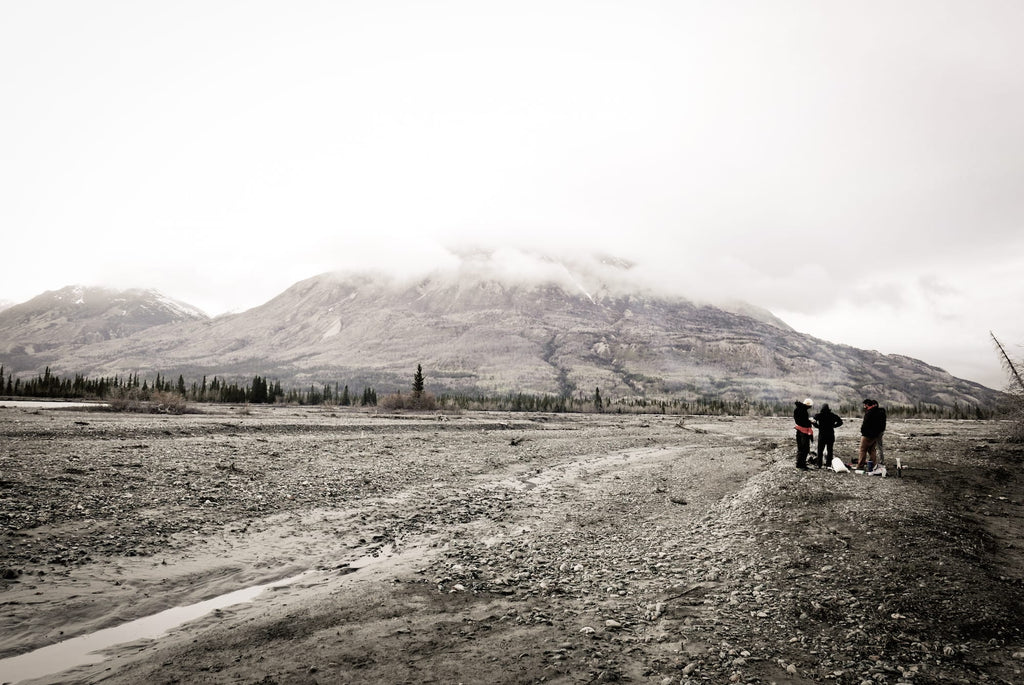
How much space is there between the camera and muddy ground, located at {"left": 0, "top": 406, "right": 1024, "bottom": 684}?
597 cm

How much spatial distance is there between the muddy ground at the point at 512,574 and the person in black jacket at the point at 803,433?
4.28 ft

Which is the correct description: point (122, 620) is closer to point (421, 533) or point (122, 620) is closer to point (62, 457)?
point (421, 533)

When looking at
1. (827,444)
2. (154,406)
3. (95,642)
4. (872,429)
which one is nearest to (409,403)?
(154,406)

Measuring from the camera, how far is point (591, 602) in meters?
7.79

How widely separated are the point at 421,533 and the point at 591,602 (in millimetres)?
5546

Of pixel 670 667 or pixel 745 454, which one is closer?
pixel 670 667

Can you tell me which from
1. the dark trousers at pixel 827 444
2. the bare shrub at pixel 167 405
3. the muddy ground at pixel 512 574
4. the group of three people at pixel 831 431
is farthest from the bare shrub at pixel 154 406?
the dark trousers at pixel 827 444

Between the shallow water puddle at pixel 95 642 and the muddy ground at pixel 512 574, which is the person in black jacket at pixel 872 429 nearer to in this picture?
the muddy ground at pixel 512 574

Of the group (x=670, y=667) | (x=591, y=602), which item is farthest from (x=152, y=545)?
(x=670, y=667)

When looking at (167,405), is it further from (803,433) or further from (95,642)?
(803,433)

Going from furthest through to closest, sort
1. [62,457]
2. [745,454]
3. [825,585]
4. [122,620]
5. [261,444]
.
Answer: [745,454] → [261,444] → [62,457] → [825,585] → [122,620]

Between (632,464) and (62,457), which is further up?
(62,457)

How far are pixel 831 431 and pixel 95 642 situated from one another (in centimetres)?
2119

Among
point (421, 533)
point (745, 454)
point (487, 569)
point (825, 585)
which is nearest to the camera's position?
point (825, 585)
